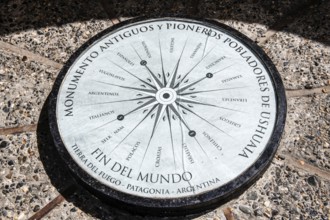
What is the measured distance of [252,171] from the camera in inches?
123

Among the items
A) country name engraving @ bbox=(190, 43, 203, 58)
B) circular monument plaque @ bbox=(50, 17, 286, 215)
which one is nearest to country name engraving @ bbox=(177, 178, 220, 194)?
circular monument plaque @ bbox=(50, 17, 286, 215)

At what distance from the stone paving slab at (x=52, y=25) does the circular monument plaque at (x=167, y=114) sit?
281 millimetres

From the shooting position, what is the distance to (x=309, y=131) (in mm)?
3465

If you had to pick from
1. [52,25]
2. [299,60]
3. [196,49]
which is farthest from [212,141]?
[52,25]

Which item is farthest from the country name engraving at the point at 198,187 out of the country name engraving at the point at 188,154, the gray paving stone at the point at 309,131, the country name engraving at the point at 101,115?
the country name engraving at the point at 101,115

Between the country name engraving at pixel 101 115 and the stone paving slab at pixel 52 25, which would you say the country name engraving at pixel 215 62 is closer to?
the country name engraving at pixel 101 115

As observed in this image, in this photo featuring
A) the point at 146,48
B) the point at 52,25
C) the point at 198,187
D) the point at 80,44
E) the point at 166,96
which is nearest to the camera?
the point at 198,187

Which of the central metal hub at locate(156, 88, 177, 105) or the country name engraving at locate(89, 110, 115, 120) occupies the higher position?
the central metal hub at locate(156, 88, 177, 105)

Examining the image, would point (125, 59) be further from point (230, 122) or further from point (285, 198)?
point (285, 198)

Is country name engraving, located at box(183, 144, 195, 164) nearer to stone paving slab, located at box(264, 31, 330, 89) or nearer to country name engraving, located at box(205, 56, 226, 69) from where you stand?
country name engraving, located at box(205, 56, 226, 69)

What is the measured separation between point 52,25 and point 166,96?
1139mm

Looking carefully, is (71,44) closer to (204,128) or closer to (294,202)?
(204,128)

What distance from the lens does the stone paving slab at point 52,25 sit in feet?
13.0

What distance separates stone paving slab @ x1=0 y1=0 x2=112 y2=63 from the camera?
13.0 feet
